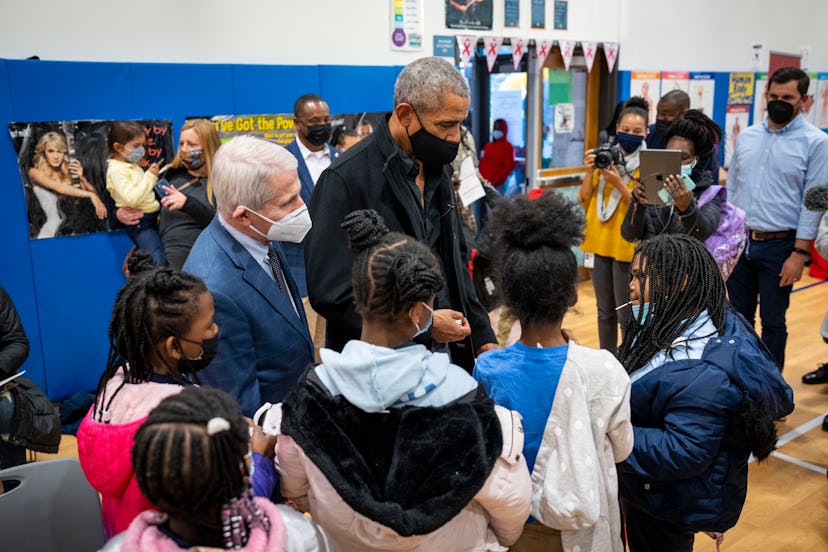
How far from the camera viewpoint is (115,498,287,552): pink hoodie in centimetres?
109

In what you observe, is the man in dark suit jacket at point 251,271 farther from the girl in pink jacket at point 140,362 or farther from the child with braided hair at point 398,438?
the child with braided hair at point 398,438

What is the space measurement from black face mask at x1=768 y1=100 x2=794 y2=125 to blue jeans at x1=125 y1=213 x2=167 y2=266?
3.61 metres

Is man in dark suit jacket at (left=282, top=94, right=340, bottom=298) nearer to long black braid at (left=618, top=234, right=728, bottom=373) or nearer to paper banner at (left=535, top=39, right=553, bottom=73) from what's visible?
long black braid at (left=618, top=234, right=728, bottom=373)

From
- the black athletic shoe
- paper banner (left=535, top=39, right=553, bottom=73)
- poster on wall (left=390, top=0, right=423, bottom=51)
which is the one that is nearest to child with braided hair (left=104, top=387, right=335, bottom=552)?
the black athletic shoe

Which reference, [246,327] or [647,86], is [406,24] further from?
[246,327]

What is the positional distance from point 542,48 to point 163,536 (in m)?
5.95

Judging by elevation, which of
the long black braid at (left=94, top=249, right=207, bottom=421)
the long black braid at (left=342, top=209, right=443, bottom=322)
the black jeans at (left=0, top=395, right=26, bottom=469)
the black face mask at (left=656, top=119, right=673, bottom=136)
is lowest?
the black jeans at (left=0, top=395, right=26, bottom=469)

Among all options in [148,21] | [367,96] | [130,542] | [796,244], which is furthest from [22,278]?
[796,244]

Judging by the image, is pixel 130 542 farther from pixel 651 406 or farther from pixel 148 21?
pixel 148 21

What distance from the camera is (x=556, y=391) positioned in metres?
1.46

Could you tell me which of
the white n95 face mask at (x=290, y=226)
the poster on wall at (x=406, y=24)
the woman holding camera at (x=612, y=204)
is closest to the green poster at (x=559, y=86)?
the poster on wall at (x=406, y=24)

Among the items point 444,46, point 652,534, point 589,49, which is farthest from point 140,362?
point 589,49

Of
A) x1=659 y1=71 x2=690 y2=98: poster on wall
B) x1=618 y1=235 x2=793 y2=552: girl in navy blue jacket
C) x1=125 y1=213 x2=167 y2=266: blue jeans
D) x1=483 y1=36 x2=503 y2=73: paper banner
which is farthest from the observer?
x1=659 y1=71 x2=690 y2=98: poster on wall

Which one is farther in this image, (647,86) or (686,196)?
(647,86)
